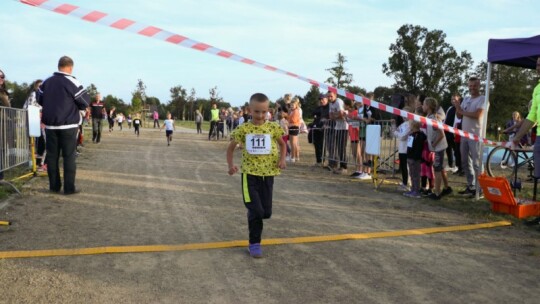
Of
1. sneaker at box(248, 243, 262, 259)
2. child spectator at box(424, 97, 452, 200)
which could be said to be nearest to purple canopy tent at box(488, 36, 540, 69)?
Answer: child spectator at box(424, 97, 452, 200)

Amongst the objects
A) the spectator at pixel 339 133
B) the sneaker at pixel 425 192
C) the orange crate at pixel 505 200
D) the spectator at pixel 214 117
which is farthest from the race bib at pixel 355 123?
the spectator at pixel 214 117

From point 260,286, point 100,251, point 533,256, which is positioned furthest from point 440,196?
point 100,251

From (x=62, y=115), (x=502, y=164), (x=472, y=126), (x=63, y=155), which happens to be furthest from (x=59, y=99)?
(x=502, y=164)

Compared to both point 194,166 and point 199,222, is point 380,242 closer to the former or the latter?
point 199,222

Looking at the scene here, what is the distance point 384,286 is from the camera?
3.57 m

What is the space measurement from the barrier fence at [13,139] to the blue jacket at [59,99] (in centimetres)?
147

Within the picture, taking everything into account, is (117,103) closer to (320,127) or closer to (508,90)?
(508,90)

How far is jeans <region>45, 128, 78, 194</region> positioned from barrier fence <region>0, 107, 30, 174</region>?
1102mm

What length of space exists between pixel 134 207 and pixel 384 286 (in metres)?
3.90

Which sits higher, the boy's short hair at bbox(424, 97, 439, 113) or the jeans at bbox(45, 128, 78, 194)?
→ the boy's short hair at bbox(424, 97, 439, 113)

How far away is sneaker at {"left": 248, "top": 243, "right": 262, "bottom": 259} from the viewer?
13.9ft

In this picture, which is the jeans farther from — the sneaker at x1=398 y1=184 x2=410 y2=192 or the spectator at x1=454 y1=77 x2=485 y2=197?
the spectator at x1=454 y1=77 x2=485 y2=197

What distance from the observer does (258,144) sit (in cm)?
441

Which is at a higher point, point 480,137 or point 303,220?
point 480,137
